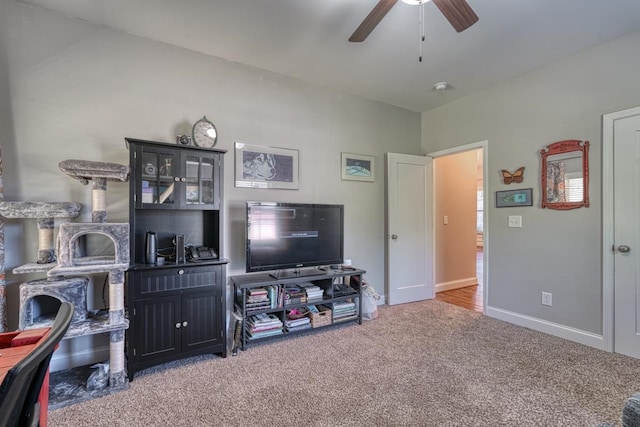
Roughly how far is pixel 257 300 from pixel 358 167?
207 centimetres

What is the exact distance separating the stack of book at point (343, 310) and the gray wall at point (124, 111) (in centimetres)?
69

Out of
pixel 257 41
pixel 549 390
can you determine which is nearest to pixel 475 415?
pixel 549 390

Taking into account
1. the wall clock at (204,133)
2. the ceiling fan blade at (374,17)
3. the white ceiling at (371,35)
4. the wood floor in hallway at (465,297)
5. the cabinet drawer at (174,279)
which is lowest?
the wood floor in hallway at (465,297)

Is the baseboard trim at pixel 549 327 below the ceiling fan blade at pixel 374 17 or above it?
below

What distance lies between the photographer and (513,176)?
326cm

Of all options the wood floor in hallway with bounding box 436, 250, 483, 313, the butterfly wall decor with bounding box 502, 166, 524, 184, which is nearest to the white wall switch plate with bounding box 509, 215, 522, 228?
the butterfly wall decor with bounding box 502, 166, 524, 184

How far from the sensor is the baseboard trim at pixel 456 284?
4.62 meters

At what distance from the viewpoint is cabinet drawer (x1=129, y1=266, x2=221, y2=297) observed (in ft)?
7.09

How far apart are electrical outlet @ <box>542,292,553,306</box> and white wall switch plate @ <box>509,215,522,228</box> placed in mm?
736

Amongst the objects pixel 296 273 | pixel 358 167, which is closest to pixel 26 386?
pixel 296 273

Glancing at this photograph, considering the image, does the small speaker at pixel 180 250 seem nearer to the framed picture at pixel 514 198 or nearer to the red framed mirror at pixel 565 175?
the framed picture at pixel 514 198

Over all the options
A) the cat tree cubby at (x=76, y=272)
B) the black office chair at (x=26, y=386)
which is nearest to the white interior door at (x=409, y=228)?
the cat tree cubby at (x=76, y=272)

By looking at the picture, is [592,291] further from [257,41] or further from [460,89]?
[257,41]

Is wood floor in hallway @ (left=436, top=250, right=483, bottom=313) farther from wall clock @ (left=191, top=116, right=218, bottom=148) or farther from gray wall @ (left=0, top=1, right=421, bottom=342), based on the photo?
wall clock @ (left=191, top=116, right=218, bottom=148)
